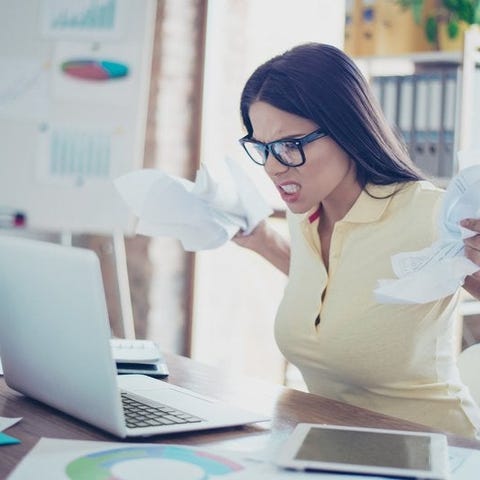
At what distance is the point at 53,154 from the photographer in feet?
9.49

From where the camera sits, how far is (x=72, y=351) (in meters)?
1.09

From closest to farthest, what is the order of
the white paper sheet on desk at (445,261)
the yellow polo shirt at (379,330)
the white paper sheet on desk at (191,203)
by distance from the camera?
1. the white paper sheet on desk at (445,261)
2. the yellow polo shirt at (379,330)
3. the white paper sheet on desk at (191,203)

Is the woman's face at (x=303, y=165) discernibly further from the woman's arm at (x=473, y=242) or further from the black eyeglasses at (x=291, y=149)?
the woman's arm at (x=473, y=242)

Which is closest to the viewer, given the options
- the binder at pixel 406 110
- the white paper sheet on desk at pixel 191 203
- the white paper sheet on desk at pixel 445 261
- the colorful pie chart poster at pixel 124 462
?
the colorful pie chart poster at pixel 124 462

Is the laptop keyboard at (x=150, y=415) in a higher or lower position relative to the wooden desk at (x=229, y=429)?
higher

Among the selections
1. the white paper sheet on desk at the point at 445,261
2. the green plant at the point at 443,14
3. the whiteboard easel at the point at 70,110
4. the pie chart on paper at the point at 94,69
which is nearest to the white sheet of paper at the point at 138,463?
the white paper sheet on desk at the point at 445,261

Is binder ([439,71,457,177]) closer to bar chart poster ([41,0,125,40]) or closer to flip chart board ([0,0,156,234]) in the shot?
flip chart board ([0,0,156,234])

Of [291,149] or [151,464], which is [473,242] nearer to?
[291,149]

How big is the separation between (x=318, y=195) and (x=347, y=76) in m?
0.22

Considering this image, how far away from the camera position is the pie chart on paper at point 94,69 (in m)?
2.87

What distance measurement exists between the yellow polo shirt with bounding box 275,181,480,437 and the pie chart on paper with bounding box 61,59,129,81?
1.44 meters

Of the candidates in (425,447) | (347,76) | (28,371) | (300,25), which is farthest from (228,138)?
(425,447)

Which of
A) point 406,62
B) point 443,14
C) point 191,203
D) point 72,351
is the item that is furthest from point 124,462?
point 406,62

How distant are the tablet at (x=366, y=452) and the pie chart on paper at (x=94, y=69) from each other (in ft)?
6.54
